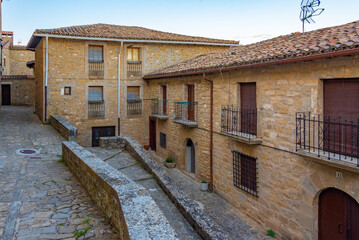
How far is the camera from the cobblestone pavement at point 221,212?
8838mm

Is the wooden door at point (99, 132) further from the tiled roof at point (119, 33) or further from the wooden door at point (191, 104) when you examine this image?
the wooden door at point (191, 104)

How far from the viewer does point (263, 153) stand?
9.28m

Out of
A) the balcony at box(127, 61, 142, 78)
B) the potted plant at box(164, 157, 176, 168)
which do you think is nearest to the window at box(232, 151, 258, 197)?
the potted plant at box(164, 157, 176, 168)

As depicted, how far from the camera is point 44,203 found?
5.80m

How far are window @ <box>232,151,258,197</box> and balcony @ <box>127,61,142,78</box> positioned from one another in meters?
9.35

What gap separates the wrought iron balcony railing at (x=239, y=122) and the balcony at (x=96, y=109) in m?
8.51

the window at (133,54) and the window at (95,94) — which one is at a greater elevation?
the window at (133,54)

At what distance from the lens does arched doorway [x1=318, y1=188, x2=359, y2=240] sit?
692 centimetres

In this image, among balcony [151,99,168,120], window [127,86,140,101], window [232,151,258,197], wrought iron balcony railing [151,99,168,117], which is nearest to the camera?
window [232,151,258,197]

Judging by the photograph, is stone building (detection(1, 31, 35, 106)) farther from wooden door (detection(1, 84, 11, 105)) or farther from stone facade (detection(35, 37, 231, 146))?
stone facade (detection(35, 37, 231, 146))

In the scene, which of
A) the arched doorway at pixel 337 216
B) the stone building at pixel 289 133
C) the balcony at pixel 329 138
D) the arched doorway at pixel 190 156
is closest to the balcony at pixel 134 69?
the arched doorway at pixel 190 156

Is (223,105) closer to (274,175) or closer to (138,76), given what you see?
(274,175)

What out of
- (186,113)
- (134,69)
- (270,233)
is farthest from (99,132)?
(270,233)

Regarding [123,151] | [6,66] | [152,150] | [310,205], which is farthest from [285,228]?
[6,66]
